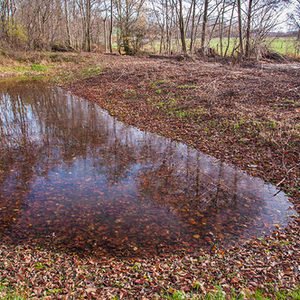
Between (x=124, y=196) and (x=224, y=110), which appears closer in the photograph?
(x=124, y=196)

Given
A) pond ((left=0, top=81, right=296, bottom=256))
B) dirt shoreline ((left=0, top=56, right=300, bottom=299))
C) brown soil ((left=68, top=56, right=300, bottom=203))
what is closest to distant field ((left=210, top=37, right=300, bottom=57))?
brown soil ((left=68, top=56, right=300, bottom=203))

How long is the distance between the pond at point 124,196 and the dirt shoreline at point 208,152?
358mm

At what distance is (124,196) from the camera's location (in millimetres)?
6203

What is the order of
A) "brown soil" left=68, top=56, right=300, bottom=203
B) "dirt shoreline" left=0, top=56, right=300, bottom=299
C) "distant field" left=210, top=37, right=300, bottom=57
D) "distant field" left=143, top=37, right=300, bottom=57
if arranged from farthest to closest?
"distant field" left=143, top=37, right=300, bottom=57 → "distant field" left=210, top=37, right=300, bottom=57 → "brown soil" left=68, top=56, right=300, bottom=203 → "dirt shoreline" left=0, top=56, right=300, bottom=299

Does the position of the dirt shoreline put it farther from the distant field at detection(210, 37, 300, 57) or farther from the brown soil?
the distant field at detection(210, 37, 300, 57)

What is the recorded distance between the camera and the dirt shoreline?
3619mm

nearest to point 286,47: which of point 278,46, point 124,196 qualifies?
point 278,46

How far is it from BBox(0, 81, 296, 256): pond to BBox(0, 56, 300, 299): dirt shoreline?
36 centimetres

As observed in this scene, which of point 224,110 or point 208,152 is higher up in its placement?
point 224,110

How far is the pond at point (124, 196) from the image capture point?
485 centimetres

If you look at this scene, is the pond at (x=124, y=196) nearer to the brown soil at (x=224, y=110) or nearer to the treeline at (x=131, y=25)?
the brown soil at (x=224, y=110)

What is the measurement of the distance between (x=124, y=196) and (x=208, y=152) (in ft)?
12.4

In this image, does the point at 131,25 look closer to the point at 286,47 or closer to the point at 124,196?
the point at 286,47

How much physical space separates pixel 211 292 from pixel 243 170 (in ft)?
15.3
